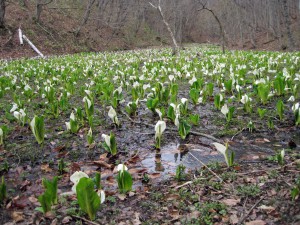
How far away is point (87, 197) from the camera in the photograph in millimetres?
1801

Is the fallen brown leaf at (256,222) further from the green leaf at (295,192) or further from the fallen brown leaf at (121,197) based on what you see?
the fallen brown leaf at (121,197)

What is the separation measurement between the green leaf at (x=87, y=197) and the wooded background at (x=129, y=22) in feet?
51.1

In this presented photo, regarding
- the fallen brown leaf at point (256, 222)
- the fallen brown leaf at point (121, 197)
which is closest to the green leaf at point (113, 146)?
the fallen brown leaf at point (121, 197)

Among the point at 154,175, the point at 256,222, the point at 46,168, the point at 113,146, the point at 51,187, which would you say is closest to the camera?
the point at 256,222

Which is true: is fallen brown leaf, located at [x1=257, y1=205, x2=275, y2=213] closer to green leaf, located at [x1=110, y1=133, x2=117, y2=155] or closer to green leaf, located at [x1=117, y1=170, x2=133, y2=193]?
green leaf, located at [x1=117, y1=170, x2=133, y2=193]

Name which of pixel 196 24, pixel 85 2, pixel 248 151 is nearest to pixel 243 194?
pixel 248 151

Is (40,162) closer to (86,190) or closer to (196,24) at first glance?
(86,190)

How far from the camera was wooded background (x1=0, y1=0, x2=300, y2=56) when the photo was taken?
810 inches

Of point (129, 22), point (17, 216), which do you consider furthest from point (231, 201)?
point (129, 22)

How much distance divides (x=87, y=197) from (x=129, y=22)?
34.7 m

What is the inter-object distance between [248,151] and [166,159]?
80cm

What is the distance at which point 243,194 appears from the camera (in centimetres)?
205

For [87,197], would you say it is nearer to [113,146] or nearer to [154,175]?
[154,175]

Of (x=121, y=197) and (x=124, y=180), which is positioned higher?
(x=124, y=180)
